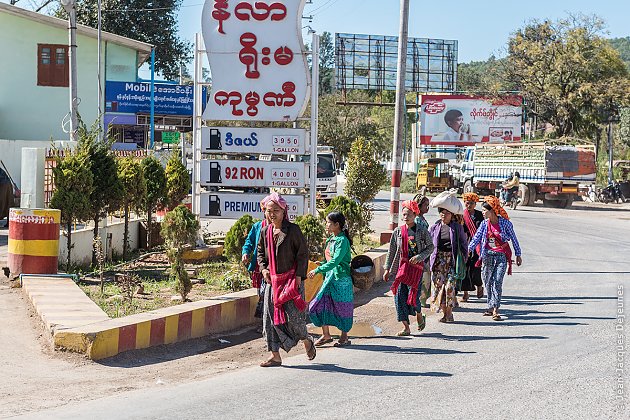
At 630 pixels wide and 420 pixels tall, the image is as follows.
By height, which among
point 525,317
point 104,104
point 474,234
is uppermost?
point 104,104

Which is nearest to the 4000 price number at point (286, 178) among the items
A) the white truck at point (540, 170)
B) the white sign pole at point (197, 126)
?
the white sign pole at point (197, 126)

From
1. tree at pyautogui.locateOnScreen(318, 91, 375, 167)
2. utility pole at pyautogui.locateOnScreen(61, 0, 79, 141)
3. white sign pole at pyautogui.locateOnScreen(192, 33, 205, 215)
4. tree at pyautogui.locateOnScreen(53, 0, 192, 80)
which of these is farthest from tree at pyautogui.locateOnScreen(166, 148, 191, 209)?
tree at pyautogui.locateOnScreen(318, 91, 375, 167)

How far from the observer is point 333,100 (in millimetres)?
67625

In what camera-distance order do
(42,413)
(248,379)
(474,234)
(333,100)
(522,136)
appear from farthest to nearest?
1. (333,100)
2. (522,136)
3. (474,234)
4. (248,379)
5. (42,413)

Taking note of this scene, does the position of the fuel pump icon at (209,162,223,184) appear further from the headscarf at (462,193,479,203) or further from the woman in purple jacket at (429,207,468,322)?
the woman in purple jacket at (429,207,468,322)

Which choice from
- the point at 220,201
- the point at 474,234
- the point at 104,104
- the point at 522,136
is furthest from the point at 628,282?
the point at 522,136

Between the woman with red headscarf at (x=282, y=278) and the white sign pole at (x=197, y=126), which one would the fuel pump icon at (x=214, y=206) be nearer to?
the white sign pole at (x=197, y=126)

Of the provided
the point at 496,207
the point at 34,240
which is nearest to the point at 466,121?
the point at 496,207

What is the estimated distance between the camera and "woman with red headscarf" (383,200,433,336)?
1005 centimetres

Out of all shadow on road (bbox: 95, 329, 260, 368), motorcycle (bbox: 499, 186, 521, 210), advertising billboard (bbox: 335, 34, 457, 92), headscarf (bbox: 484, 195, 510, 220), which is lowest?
shadow on road (bbox: 95, 329, 260, 368)

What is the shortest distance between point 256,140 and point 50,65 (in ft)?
92.3

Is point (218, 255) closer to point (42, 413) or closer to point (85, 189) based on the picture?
point (85, 189)

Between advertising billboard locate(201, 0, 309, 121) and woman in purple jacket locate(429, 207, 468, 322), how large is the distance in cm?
466

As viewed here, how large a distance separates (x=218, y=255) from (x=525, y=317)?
6060mm
